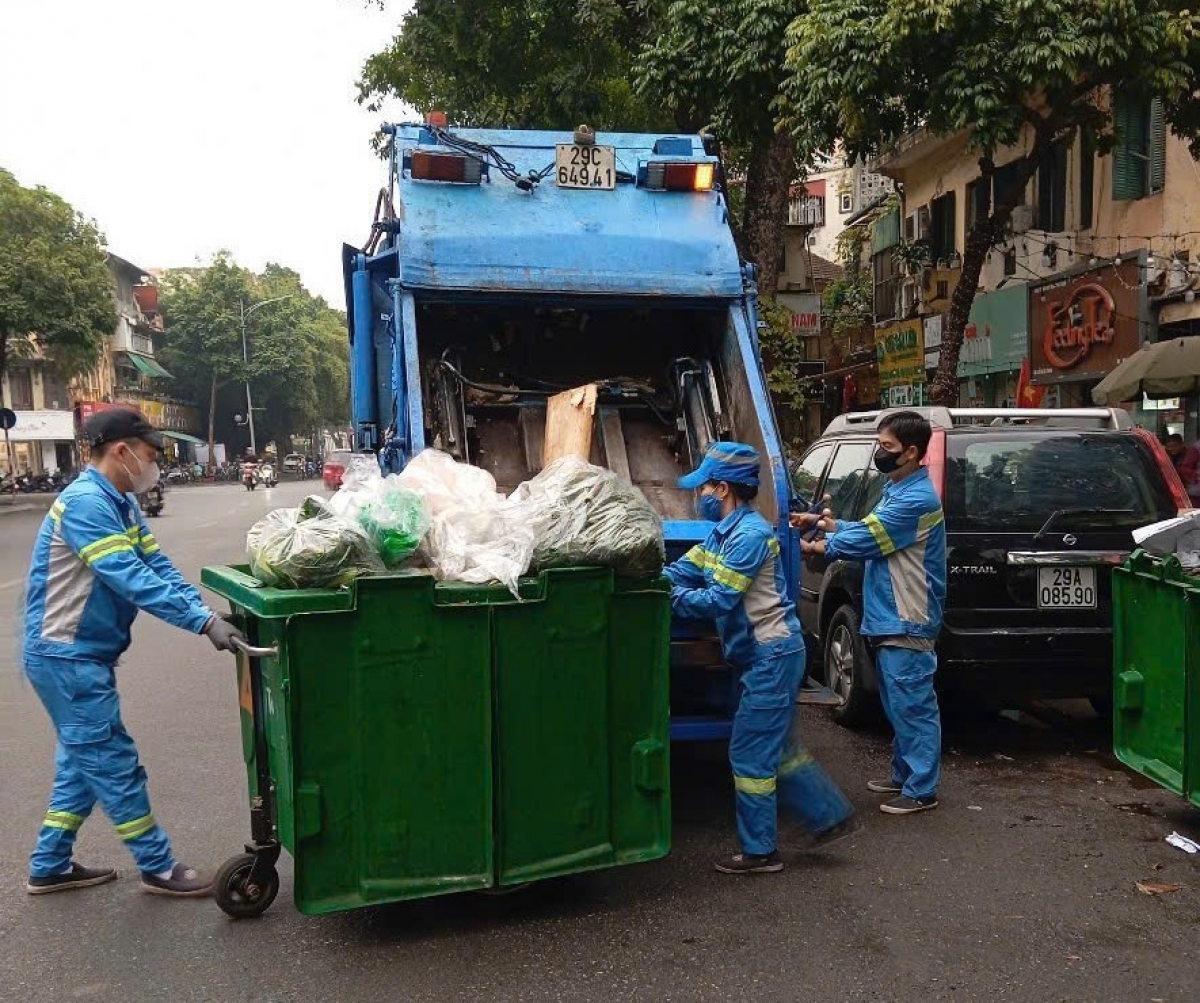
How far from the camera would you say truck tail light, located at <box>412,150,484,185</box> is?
5.63m

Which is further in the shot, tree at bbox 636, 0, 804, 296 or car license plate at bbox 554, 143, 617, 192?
tree at bbox 636, 0, 804, 296

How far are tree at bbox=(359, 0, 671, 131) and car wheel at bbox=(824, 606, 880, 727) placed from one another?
854cm

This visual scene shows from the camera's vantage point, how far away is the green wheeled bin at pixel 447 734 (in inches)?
129

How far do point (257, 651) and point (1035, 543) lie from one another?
140 inches

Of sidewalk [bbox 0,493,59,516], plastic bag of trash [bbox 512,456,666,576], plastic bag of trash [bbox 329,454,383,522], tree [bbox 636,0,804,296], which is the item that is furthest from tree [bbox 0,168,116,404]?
plastic bag of trash [bbox 512,456,666,576]

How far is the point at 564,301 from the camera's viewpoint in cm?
553

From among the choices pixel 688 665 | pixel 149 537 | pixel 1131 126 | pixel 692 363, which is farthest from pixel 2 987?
pixel 1131 126

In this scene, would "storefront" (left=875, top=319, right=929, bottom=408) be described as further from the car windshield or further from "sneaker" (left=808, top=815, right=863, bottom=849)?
"sneaker" (left=808, top=815, right=863, bottom=849)

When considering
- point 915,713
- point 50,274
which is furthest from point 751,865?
point 50,274

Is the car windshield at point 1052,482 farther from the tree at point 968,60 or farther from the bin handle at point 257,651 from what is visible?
the tree at point 968,60

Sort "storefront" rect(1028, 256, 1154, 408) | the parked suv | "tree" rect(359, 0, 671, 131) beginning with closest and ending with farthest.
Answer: the parked suv, "storefront" rect(1028, 256, 1154, 408), "tree" rect(359, 0, 671, 131)

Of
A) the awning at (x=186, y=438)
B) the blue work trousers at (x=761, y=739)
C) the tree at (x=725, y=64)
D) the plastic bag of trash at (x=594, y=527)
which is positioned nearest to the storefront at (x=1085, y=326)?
the tree at (x=725, y=64)

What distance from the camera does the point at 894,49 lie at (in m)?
9.18

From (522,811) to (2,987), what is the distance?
5.04ft
